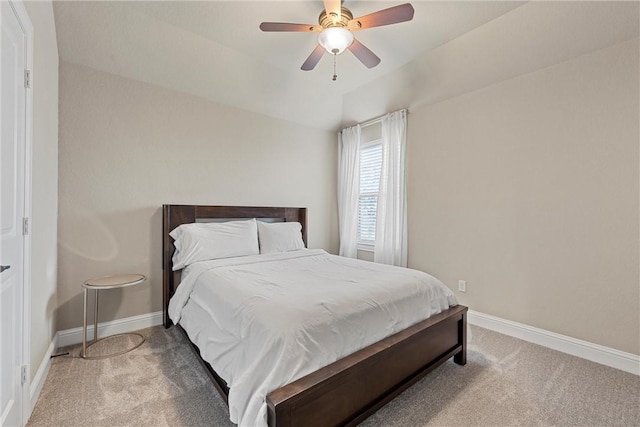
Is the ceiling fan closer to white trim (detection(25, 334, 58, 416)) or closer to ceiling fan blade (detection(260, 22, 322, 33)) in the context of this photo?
ceiling fan blade (detection(260, 22, 322, 33))

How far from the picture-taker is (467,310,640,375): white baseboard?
2.14m

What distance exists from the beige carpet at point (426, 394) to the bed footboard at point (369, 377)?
13 centimetres

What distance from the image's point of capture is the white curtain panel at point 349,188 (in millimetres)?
4270

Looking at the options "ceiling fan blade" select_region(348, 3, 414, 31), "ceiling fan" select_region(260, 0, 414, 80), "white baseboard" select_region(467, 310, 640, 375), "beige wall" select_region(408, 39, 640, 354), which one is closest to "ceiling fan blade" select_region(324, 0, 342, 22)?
"ceiling fan" select_region(260, 0, 414, 80)

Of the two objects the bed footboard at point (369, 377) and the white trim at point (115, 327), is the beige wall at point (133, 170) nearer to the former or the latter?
the white trim at point (115, 327)

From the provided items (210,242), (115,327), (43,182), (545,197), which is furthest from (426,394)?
(43,182)

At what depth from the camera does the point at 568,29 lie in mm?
2201

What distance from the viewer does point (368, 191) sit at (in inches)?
166

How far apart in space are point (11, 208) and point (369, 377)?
2.01 metres

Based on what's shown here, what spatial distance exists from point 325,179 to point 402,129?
1.42 m

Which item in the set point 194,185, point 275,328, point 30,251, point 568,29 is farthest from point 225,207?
point 568,29

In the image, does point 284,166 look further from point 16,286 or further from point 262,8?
point 16,286

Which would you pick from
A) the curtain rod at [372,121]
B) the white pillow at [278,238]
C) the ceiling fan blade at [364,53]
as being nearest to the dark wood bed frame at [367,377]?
the white pillow at [278,238]

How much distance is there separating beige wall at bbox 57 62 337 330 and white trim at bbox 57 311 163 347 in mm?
62
